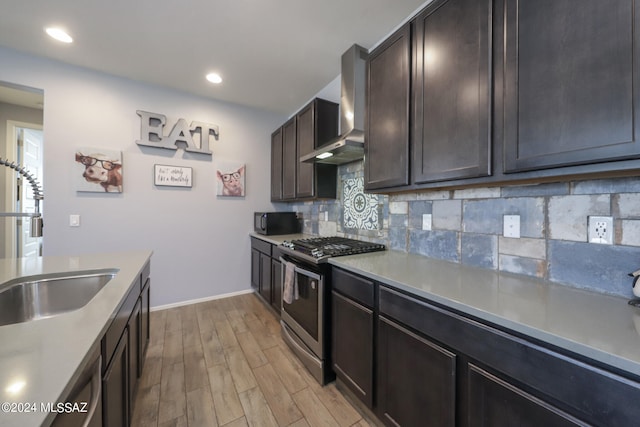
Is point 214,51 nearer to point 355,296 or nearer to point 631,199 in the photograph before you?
point 355,296

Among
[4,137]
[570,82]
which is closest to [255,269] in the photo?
[570,82]

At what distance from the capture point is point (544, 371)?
72 cm

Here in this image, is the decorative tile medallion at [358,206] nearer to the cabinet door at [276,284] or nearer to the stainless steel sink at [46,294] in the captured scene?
the cabinet door at [276,284]

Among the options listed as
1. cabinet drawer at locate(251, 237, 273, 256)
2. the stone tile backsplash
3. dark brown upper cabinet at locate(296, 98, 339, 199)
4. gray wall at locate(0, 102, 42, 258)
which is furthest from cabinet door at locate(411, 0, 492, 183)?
gray wall at locate(0, 102, 42, 258)

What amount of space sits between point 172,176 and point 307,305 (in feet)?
7.94

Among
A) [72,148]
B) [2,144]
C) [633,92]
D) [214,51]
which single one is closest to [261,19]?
[214,51]

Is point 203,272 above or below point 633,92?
below

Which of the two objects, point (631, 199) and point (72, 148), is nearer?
point (631, 199)

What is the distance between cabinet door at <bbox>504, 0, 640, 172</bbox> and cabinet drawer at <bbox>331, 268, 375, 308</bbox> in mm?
901

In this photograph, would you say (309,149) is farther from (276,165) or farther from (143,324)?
(143,324)

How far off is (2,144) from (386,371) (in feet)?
16.8

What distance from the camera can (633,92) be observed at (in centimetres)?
78

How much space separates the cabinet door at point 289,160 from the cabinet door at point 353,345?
1.75m

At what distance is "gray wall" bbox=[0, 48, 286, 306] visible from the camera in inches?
98.2
